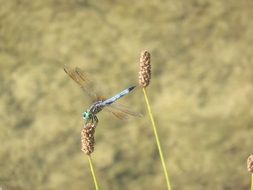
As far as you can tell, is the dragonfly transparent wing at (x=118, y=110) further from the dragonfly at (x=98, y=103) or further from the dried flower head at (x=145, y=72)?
the dried flower head at (x=145, y=72)

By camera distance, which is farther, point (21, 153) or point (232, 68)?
point (232, 68)

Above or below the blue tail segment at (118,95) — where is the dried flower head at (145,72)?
below

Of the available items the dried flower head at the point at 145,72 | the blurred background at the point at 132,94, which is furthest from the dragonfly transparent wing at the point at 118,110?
the blurred background at the point at 132,94

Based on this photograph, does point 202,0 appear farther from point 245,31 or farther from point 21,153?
point 21,153

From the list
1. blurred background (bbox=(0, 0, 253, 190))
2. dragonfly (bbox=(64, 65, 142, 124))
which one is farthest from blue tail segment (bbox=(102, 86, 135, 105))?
blurred background (bbox=(0, 0, 253, 190))

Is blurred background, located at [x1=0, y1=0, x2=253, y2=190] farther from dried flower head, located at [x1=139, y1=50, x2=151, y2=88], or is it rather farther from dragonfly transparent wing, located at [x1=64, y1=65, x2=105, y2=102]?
dried flower head, located at [x1=139, y1=50, x2=151, y2=88]

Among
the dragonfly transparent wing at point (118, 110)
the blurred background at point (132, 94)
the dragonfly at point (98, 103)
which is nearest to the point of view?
the dragonfly at point (98, 103)

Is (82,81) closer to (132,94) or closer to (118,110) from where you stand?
(118,110)

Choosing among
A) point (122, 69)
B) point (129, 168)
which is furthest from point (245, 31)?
point (129, 168)
